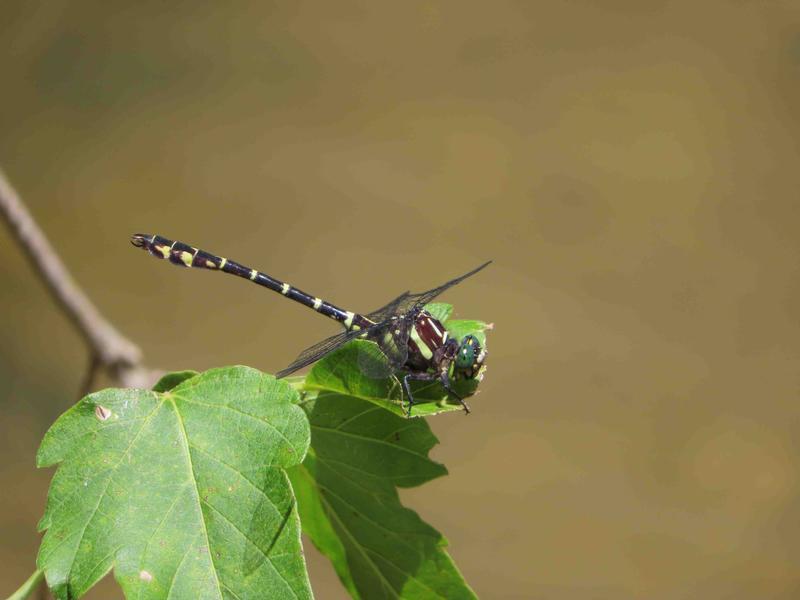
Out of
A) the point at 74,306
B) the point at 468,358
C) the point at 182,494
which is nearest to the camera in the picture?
the point at 182,494

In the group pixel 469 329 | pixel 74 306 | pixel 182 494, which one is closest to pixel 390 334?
pixel 469 329

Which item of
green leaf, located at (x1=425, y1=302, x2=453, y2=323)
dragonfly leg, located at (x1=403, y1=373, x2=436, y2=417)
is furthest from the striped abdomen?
dragonfly leg, located at (x1=403, y1=373, x2=436, y2=417)

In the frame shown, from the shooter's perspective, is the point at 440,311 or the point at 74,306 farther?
the point at 74,306

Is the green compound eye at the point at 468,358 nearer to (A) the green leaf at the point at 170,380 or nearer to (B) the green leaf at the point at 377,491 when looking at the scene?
(B) the green leaf at the point at 377,491

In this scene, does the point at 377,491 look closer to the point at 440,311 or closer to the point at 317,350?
the point at 317,350

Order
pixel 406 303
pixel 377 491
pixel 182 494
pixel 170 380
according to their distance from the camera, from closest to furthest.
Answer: pixel 182 494 → pixel 170 380 → pixel 377 491 → pixel 406 303

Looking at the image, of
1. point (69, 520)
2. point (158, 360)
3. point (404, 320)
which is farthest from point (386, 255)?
point (69, 520)

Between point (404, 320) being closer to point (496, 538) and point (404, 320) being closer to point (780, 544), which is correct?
point (496, 538)

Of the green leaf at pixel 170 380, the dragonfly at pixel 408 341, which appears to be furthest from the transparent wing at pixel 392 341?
the green leaf at pixel 170 380
